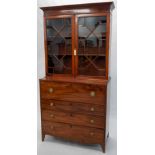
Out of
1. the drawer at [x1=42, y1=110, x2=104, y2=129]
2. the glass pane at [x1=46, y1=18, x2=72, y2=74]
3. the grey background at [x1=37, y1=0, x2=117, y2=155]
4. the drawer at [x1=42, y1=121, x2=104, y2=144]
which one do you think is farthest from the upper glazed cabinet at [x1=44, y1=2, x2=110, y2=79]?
the drawer at [x1=42, y1=121, x2=104, y2=144]

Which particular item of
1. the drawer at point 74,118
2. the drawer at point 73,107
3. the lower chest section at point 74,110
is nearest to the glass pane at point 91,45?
the lower chest section at point 74,110

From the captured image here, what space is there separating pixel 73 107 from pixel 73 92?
0.61ft

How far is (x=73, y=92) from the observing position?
2.06 m

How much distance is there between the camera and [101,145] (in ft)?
6.79

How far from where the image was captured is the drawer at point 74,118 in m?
2.02

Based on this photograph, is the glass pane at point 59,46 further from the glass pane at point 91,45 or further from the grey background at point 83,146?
the grey background at point 83,146

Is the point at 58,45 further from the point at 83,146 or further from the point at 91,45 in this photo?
the point at 83,146

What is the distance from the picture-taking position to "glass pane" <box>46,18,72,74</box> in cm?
214

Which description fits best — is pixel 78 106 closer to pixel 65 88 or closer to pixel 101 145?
pixel 65 88

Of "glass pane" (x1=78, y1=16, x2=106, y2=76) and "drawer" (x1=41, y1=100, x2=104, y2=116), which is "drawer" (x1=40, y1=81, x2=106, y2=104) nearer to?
"drawer" (x1=41, y1=100, x2=104, y2=116)

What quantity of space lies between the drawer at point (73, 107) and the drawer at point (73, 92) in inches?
2.0

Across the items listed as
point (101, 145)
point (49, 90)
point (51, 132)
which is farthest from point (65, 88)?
point (101, 145)

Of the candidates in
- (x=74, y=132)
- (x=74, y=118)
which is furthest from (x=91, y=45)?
(x=74, y=132)

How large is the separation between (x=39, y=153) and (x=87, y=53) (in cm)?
132
